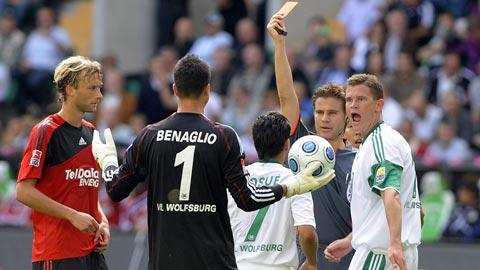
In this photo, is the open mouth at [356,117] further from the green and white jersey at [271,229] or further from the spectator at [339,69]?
the spectator at [339,69]

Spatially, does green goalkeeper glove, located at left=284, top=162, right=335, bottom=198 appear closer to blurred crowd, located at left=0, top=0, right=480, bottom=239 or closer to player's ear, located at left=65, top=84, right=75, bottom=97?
player's ear, located at left=65, top=84, right=75, bottom=97

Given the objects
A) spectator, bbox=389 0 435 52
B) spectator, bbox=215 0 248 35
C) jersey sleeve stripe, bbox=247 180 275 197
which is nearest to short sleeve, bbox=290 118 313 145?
jersey sleeve stripe, bbox=247 180 275 197

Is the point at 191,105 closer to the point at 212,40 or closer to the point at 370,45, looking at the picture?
the point at 370,45

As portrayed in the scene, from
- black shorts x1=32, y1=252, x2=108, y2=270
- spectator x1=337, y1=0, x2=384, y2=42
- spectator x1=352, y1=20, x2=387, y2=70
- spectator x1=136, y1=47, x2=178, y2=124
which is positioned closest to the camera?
black shorts x1=32, y1=252, x2=108, y2=270

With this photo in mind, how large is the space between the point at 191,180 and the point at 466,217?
748 centimetres

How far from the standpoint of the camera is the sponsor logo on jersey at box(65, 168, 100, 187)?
817 cm

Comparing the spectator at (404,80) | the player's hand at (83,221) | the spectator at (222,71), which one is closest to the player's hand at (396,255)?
the player's hand at (83,221)

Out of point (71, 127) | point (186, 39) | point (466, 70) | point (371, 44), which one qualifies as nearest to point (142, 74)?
point (186, 39)

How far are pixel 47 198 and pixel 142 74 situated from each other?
11.6 meters

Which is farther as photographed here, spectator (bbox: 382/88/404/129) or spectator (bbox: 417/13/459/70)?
spectator (bbox: 417/13/459/70)

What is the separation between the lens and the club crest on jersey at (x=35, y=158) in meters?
8.02

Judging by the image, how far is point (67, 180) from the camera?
8164 mm

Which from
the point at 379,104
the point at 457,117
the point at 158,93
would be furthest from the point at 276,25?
the point at 158,93

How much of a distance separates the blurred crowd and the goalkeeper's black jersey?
7229 millimetres
